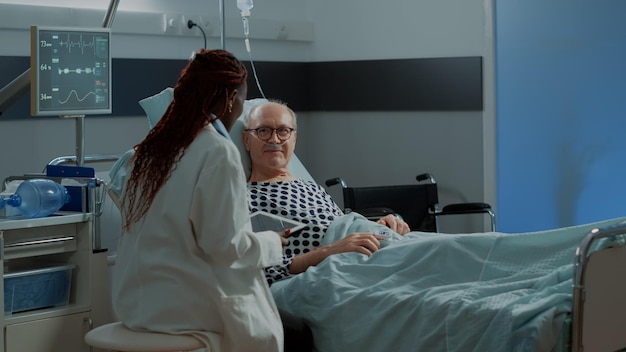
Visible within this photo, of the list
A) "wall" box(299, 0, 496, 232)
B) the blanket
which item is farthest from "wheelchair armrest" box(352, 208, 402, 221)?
the blanket

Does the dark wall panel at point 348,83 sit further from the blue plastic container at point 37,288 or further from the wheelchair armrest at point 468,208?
the blue plastic container at point 37,288

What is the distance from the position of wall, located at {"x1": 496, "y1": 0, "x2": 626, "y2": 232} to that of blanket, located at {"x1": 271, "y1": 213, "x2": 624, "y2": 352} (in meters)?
1.76

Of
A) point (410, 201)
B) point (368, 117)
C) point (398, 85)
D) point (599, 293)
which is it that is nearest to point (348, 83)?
point (368, 117)

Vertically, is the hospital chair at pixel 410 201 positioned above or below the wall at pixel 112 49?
below

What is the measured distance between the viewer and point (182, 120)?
8.46ft

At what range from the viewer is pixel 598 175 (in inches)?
185

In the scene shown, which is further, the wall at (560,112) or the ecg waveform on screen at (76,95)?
the wall at (560,112)

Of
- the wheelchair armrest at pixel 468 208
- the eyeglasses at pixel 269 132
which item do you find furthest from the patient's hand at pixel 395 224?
the wheelchair armrest at pixel 468 208

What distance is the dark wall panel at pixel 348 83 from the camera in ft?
15.9

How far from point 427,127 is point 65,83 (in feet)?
7.51

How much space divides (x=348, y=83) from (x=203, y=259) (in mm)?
3281

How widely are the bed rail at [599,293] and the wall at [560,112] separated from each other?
6.30ft

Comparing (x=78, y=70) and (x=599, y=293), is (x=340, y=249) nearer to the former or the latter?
(x=599, y=293)

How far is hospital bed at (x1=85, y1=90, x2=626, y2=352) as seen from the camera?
102 inches
